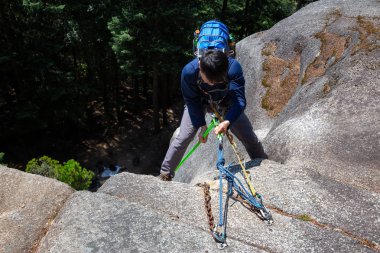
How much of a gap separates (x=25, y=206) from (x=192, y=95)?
9.08 ft

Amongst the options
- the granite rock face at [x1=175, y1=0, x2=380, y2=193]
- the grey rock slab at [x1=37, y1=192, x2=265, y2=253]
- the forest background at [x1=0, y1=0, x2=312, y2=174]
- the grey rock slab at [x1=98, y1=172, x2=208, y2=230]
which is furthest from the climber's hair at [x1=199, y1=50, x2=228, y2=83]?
the forest background at [x1=0, y1=0, x2=312, y2=174]

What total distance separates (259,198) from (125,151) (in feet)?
70.3

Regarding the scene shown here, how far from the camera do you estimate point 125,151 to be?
25047 mm

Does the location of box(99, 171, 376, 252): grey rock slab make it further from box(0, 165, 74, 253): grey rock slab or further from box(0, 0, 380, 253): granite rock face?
box(0, 165, 74, 253): grey rock slab

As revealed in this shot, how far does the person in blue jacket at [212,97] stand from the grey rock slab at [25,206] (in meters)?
2.09

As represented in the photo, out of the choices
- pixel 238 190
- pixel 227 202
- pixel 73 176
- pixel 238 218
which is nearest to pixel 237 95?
pixel 238 190

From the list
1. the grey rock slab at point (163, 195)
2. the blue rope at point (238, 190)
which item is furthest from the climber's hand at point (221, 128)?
the grey rock slab at point (163, 195)

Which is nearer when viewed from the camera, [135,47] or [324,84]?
[324,84]

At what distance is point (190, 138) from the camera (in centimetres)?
592

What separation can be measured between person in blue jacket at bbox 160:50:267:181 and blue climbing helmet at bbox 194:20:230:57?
18 centimetres

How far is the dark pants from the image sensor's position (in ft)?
19.0

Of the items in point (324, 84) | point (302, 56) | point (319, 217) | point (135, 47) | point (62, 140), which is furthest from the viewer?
point (62, 140)

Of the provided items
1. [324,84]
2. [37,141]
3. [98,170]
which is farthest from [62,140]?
[324,84]

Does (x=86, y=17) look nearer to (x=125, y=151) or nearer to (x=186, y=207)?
(x=125, y=151)
